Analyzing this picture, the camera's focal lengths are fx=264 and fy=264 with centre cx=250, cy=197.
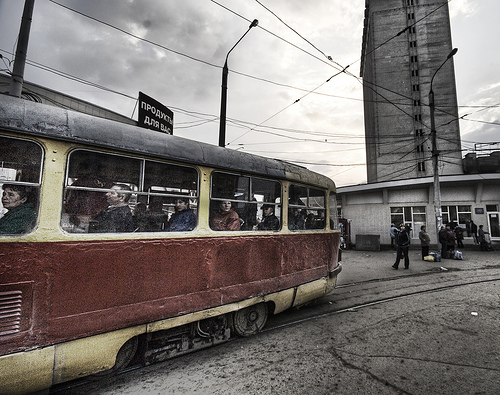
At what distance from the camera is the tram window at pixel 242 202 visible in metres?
3.58

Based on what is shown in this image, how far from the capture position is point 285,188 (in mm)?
4504

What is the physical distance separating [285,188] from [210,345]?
263cm

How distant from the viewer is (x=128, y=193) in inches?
111

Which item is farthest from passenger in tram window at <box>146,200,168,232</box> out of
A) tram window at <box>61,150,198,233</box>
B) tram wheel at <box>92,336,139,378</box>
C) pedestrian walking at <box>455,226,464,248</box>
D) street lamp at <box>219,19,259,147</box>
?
pedestrian walking at <box>455,226,464,248</box>

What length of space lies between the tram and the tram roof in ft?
0.04

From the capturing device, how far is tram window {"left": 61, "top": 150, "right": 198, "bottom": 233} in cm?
254

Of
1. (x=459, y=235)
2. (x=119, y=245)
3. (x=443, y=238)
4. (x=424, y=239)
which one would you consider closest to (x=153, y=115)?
(x=119, y=245)

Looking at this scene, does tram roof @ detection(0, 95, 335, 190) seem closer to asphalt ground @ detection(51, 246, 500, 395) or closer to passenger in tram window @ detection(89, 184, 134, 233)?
passenger in tram window @ detection(89, 184, 134, 233)

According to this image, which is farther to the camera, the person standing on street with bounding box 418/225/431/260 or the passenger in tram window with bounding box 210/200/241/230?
the person standing on street with bounding box 418/225/431/260

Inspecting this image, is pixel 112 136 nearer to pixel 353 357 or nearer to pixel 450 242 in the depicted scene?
pixel 353 357

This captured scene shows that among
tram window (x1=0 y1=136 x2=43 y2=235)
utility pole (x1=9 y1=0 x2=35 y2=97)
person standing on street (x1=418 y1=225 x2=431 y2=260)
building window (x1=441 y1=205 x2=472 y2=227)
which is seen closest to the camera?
tram window (x1=0 y1=136 x2=43 y2=235)

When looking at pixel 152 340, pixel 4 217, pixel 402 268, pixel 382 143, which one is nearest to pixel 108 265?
pixel 4 217

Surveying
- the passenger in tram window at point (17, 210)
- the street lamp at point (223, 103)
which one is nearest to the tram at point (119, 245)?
the passenger in tram window at point (17, 210)

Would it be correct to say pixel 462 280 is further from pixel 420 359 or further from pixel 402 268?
pixel 420 359
